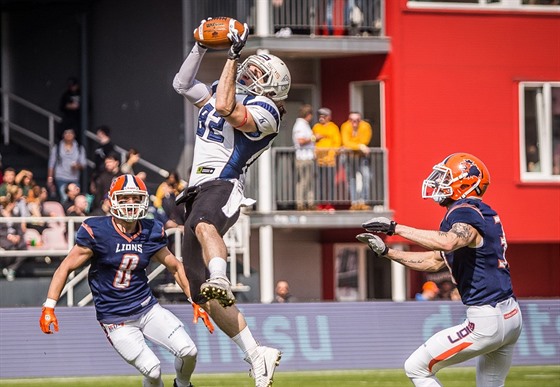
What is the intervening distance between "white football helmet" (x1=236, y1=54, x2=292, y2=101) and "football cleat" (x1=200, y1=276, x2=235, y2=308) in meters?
1.67

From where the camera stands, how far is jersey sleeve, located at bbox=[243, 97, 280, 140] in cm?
1105

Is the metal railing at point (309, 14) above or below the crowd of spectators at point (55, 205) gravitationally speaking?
above

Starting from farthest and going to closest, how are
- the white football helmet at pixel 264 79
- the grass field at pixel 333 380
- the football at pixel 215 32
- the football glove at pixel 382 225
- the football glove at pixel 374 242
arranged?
the grass field at pixel 333 380 < the white football helmet at pixel 264 79 < the football at pixel 215 32 < the football glove at pixel 374 242 < the football glove at pixel 382 225

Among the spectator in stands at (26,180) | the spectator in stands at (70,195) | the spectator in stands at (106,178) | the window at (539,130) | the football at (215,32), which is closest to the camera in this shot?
the football at (215,32)

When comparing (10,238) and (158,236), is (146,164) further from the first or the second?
(158,236)

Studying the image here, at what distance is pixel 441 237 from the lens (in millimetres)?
10336

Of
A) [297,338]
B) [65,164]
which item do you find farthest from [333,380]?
[65,164]

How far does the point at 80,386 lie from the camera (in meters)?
15.9

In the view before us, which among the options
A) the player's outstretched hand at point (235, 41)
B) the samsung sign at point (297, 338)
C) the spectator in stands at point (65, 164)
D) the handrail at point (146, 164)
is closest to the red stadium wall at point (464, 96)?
the handrail at point (146, 164)

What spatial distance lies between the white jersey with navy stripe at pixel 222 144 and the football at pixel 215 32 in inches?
22.9

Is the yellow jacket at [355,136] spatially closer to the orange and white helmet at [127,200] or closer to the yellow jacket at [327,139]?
the yellow jacket at [327,139]

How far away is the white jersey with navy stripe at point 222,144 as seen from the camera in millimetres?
11219

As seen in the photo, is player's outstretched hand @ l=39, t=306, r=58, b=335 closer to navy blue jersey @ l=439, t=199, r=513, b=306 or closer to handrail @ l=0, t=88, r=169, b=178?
navy blue jersey @ l=439, t=199, r=513, b=306

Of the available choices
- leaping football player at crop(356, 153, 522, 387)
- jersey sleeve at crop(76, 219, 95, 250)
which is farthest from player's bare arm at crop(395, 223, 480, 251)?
jersey sleeve at crop(76, 219, 95, 250)
